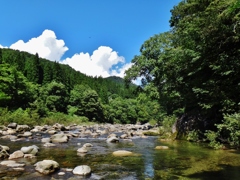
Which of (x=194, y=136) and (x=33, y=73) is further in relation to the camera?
(x=33, y=73)

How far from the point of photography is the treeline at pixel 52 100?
35.8 m

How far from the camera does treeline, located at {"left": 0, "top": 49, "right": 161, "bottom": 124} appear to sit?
117 ft

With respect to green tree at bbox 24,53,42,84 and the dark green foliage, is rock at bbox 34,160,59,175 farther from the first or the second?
green tree at bbox 24,53,42,84

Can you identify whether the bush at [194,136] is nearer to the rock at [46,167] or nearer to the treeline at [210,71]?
the treeline at [210,71]

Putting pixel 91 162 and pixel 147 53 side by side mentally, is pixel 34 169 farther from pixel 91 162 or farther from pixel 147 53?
pixel 147 53

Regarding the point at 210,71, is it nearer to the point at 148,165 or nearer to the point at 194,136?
the point at 194,136

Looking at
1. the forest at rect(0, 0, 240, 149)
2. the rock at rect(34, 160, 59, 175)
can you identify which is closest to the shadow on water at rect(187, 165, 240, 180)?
the forest at rect(0, 0, 240, 149)

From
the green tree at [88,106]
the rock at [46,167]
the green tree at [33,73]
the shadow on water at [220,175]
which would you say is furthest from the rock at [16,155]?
the green tree at [33,73]

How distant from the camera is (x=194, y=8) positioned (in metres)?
18.5

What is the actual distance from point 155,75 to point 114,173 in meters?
20.3

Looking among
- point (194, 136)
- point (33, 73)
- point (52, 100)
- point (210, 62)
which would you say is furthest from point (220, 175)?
point (33, 73)

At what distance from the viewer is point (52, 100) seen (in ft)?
181

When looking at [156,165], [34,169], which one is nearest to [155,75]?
[156,165]

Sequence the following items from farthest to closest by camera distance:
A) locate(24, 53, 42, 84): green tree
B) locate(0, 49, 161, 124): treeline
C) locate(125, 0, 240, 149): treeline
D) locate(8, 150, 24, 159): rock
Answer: locate(24, 53, 42, 84): green tree, locate(0, 49, 161, 124): treeline, locate(125, 0, 240, 149): treeline, locate(8, 150, 24, 159): rock
